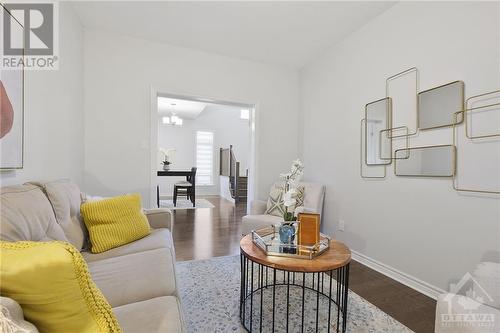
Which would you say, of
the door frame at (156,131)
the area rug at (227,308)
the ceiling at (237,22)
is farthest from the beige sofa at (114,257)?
the ceiling at (237,22)

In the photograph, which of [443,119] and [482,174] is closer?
[482,174]

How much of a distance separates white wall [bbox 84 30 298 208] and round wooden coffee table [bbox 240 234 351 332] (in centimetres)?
201

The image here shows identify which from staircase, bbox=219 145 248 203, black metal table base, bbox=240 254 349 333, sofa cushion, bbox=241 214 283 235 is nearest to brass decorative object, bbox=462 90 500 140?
black metal table base, bbox=240 254 349 333

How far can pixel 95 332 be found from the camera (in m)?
0.65

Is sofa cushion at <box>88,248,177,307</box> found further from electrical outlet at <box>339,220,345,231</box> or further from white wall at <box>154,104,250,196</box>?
white wall at <box>154,104,250,196</box>

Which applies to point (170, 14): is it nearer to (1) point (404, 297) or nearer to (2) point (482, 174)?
(2) point (482, 174)

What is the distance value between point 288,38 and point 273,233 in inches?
92.9

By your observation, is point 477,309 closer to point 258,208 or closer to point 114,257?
point 114,257

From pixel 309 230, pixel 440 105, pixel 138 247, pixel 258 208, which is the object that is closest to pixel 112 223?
pixel 138 247

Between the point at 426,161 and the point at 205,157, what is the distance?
6.64m

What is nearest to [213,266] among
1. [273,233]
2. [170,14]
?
[273,233]

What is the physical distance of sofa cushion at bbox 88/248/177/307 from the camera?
1.12 m

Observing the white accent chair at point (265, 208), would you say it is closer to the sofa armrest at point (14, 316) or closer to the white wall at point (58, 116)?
the white wall at point (58, 116)

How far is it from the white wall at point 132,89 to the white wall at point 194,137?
12.2 ft
